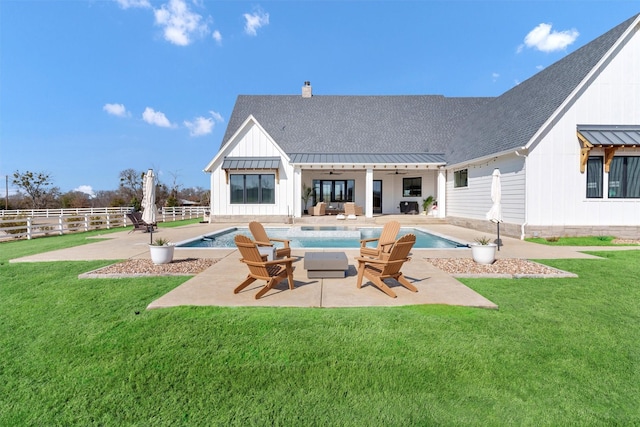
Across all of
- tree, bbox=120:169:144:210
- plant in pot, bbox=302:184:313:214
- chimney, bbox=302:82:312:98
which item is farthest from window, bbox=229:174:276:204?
tree, bbox=120:169:144:210

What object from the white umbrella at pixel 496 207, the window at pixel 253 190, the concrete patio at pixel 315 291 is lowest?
the concrete patio at pixel 315 291

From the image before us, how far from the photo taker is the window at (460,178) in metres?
18.2

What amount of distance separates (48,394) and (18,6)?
19114 millimetres

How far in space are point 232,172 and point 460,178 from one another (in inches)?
572

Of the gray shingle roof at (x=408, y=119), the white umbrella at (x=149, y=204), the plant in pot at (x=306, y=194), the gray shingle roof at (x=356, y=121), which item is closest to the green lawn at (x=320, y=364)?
the white umbrella at (x=149, y=204)

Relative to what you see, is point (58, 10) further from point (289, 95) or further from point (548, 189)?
point (548, 189)

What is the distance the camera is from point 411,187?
23.7m

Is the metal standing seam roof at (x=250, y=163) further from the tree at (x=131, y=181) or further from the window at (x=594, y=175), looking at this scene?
the tree at (x=131, y=181)

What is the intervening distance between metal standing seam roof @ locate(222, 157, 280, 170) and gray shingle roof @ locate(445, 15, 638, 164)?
1138cm

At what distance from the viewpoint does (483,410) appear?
274 centimetres

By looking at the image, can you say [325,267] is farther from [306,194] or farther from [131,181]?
[131,181]

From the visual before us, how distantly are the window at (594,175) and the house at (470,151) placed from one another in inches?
1.6

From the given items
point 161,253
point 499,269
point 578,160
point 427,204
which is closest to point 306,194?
point 427,204

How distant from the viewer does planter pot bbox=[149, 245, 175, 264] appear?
7.69 metres
